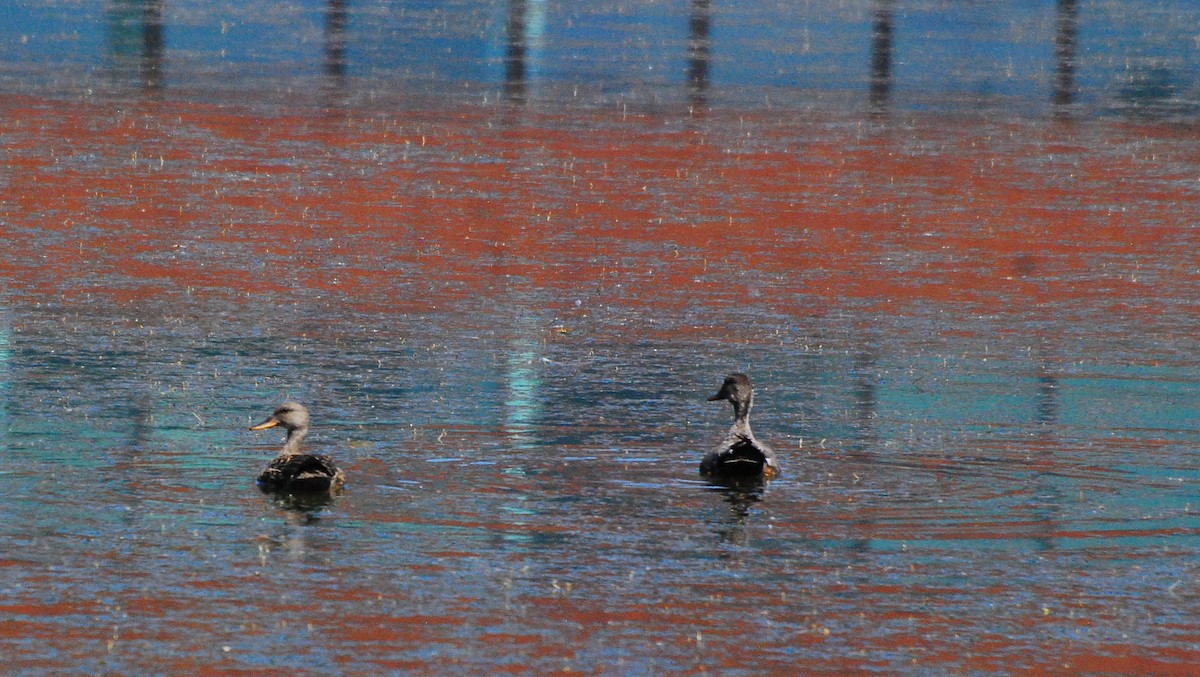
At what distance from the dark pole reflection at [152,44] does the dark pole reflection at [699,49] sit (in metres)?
5.83

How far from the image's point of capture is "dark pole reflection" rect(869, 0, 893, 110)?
2416 centimetres

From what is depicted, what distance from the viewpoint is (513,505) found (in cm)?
869

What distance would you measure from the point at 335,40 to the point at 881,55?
7.30 meters

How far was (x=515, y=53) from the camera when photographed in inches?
1081

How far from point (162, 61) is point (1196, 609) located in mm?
20132

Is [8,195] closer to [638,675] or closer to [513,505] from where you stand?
[513,505]

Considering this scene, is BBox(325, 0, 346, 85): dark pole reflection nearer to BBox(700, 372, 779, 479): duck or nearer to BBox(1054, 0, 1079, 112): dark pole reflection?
BBox(1054, 0, 1079, 112): dark pole reflection

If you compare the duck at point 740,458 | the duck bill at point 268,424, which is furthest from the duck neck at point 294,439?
the duck at point 740,458

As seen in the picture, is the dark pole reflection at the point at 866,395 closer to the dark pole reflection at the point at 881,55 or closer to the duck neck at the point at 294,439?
the duck neck at the point at 294,439

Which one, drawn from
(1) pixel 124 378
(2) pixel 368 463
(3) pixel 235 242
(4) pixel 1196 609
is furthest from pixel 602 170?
(4) pixel 1196 609

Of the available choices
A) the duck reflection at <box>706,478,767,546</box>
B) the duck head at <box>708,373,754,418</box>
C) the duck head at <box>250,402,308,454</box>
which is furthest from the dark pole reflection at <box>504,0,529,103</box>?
the duck reflection at <box>706,478,767,546</box>

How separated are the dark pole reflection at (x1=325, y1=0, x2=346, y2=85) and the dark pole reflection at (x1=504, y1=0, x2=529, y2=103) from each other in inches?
77.1

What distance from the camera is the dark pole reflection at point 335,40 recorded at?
83.1 ft

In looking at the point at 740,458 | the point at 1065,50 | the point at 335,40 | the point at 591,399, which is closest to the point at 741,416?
the point at 740,458
